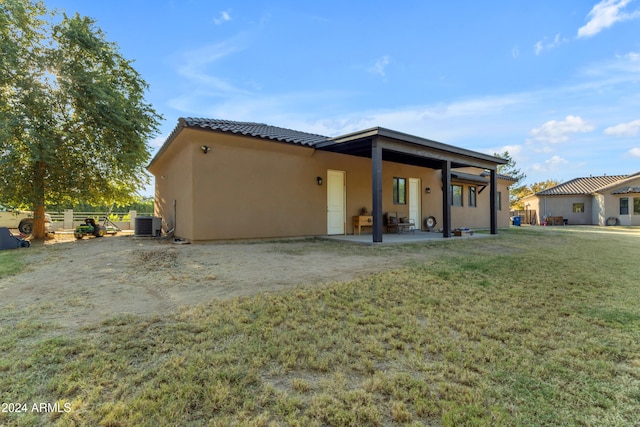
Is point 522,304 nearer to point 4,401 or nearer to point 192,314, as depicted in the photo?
point 192,314

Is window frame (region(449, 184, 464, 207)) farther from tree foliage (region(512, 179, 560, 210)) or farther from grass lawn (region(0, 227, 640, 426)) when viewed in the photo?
tree foliage (region(512, 179, 560, 210))

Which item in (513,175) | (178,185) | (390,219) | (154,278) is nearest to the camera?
(154,278)

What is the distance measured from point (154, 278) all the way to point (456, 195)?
45.1 feet

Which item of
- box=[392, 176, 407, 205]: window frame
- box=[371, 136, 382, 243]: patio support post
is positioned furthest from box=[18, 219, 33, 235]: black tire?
box=[392, 176, 407, 205]: window frame

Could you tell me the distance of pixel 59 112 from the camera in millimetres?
10031

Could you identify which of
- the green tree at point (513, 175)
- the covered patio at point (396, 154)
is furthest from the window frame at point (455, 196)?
the green tree at point (513, 175)

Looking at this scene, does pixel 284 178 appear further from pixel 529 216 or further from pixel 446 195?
pixel 529 216

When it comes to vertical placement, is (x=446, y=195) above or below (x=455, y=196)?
below

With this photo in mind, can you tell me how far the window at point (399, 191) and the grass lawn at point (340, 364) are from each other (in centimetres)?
838

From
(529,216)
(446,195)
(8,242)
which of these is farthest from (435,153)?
(529,216)

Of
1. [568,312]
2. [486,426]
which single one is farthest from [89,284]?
[568,312]

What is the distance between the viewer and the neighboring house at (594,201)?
71.8 feet

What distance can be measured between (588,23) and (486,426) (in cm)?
1296

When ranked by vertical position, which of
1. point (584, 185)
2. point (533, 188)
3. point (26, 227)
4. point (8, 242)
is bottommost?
point (8, 242)
